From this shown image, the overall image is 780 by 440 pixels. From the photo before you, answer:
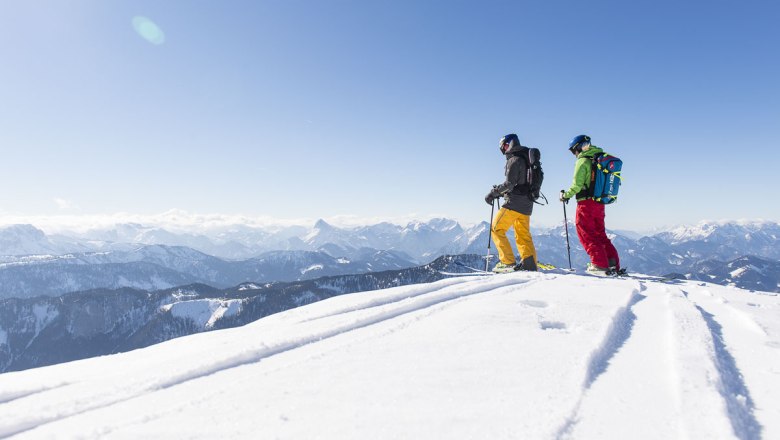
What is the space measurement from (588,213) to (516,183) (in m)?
2.12

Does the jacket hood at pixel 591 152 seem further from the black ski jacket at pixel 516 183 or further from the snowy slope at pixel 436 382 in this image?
the snowy slope at pixel 436 382

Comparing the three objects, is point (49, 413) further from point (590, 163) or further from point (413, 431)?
point (590, 163)

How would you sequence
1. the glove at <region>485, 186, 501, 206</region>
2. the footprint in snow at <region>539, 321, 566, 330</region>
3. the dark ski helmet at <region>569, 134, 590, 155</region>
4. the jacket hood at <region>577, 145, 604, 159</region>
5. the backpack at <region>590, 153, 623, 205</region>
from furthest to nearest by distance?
the glove at <region>485, 186, 501, 206</region> < the dark ski helmet at <region>569, 134, 590, 155</region> < the jacket hood at <region>577, 145, 604, 159</region> < the backpack at <region>590, 153, 623, 205</region> < the footprint in snow at <region>539, 321, 566, 330</region>

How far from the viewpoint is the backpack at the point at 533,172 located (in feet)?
37.4

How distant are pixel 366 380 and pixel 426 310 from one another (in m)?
2.44

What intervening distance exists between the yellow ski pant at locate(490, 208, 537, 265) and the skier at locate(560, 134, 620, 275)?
131 centimetres

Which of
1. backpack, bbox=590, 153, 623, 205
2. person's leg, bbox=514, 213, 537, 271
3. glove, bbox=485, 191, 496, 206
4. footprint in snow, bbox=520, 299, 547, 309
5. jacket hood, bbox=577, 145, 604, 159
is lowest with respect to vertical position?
footprint in snow, bbox=520, 299, 547, 309

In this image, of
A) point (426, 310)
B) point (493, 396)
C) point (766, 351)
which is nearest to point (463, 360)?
point (493, 396)

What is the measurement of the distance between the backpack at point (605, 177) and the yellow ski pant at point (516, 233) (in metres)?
1.97

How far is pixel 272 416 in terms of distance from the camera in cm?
242

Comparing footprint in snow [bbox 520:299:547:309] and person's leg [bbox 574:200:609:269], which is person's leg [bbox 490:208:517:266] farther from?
footprint in snow [bbox 520:299:547:309]

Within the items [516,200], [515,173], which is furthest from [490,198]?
[515,173]

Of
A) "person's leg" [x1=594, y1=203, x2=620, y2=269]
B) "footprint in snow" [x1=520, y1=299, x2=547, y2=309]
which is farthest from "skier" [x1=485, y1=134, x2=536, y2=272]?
"footprint in snow" [x1=520, y1=299, x2=547, y2=309]

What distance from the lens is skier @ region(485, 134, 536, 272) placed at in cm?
1140
